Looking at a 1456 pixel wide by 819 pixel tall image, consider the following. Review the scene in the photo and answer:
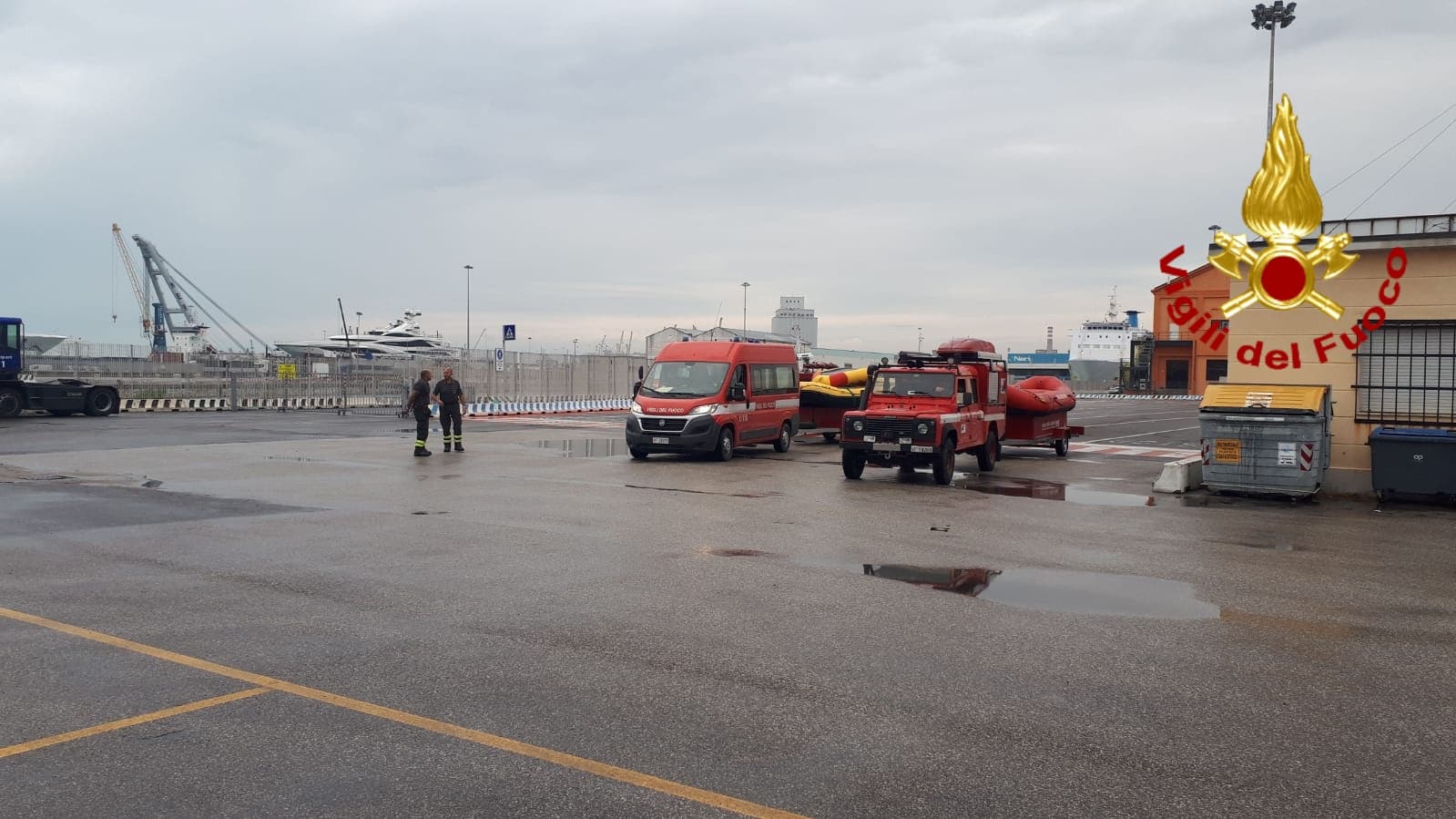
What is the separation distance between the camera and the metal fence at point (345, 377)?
1625 inches

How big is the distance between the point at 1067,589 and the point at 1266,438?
8.19 meters

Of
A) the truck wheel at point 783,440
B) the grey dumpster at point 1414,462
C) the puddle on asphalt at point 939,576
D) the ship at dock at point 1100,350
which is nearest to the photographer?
the puddle on asphalt at point 939,576

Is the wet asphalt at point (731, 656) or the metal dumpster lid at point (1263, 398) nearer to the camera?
the wet asphalt at point (731, 656)

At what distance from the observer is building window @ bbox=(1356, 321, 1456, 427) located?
15578 millimetres

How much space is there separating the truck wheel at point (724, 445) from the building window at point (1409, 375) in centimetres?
A: 1055

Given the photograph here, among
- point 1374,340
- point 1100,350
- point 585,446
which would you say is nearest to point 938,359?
point 1374,340

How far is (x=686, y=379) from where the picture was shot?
834 inches

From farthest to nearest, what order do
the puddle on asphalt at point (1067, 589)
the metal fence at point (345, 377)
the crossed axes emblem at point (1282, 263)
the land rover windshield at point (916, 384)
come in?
the metal fence at point (345, 377)
the land rover windshield at point (916, 384)
the crossed axes emblem at point (1282, 263)
the puddle on asphalt at point (1067, 589)

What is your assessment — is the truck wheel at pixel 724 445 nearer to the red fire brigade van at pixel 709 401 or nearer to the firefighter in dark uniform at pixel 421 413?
the red fire brigade van at pixel 709 401

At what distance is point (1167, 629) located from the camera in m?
7.49

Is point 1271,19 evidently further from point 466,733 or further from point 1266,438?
point 466,733

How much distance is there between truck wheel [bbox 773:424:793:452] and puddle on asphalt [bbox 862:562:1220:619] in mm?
13418

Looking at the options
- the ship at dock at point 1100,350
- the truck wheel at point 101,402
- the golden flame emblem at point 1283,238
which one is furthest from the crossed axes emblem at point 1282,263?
the ship at dock at point 1100,350

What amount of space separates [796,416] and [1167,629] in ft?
54.9
